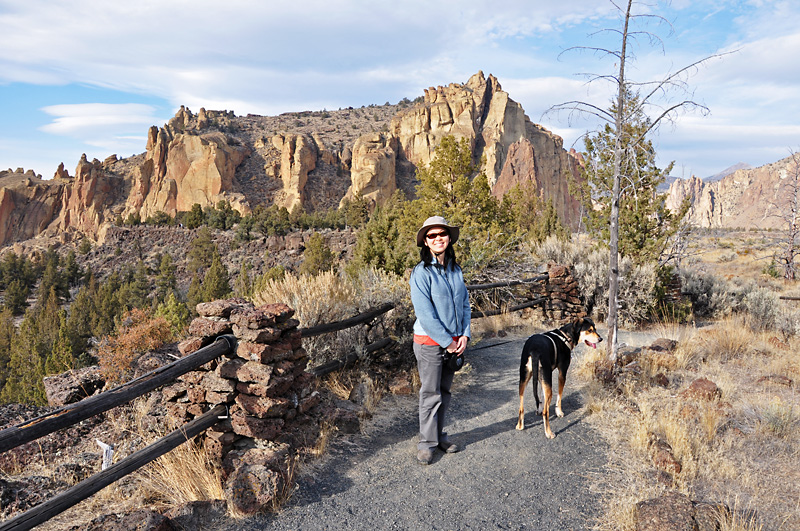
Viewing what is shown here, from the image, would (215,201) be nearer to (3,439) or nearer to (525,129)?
(525,129)

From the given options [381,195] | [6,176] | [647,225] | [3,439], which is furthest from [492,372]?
[6,176]

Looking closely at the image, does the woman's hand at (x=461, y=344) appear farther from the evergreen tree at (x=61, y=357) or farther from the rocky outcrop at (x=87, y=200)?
the rocky outcrop at (x=87, y=200)

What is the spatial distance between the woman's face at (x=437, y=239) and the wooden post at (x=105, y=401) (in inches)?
73.8

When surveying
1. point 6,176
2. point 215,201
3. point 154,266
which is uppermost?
point 6,176

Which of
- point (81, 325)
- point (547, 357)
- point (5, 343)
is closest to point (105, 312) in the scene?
point (81, 325)

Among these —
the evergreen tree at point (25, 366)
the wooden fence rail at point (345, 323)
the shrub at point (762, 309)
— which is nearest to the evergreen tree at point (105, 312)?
the evergreen tree at point (25, 366)

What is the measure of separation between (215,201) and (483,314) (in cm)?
6803

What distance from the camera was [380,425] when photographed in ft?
15.1

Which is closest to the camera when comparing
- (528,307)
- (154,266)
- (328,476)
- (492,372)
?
(328,476)

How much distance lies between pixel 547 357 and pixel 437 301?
133cm

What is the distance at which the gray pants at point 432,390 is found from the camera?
3695 millimetres

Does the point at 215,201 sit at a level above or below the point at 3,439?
above

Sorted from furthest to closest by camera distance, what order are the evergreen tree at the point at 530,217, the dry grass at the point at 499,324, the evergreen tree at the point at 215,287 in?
the evergreen tree at the point at 215,287 → the evergreen tree at the point at 530,217 → the dry grass at the point at 499,324

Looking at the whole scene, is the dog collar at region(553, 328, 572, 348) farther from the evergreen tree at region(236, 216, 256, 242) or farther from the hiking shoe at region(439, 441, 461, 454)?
the evergreen tree at region(236, 216, 256, 242)
